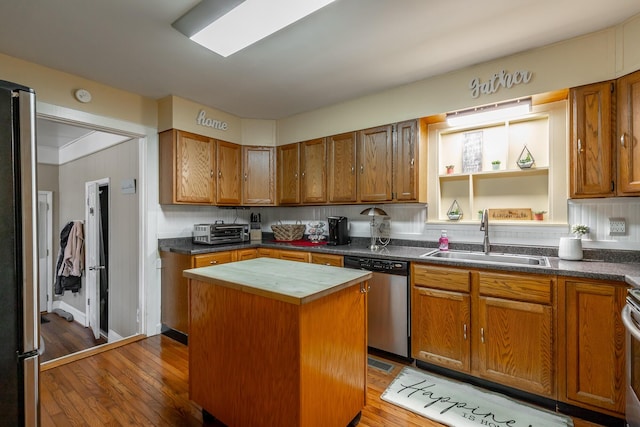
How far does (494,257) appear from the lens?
2594 mm

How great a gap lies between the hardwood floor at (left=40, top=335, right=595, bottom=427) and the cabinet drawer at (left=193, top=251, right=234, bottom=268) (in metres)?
0.84

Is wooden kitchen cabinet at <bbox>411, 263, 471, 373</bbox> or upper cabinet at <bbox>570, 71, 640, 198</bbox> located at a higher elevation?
upper cabinet at <bbox>570, 71, 640, 198</bbox>

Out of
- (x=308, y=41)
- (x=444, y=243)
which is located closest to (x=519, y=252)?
(x=444, y=243)

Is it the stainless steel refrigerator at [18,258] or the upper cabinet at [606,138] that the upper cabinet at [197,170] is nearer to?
the stainless steel refrigerator at [18,258]

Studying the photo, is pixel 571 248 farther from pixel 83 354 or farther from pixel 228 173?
pixel 83 354

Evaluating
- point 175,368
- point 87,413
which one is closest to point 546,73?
point 175,368

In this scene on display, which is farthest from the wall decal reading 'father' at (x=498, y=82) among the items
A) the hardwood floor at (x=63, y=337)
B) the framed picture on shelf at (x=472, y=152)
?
the hardwood floor at (x=63, y=337)

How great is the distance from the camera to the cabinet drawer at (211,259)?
2965 millimetres

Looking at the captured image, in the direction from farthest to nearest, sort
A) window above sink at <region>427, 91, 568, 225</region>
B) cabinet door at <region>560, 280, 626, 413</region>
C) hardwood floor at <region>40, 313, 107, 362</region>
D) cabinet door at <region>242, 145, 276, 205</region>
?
1. cabinet door at <region>242, 145, 276, 205</region>
2. hardwood floor at <region>40, 313, 107, 362</region>
3. window above sink at <region>427, 91, 568, 225</region>
4. cabinet door at <region>560, 280, 626, 413</region>

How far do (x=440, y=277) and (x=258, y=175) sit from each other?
8.40 ft

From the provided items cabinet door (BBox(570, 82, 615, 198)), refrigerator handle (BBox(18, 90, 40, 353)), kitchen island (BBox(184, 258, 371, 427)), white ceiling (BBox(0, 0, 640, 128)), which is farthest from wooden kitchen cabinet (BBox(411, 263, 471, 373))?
refrigerator handle (BBox(18, 90, 40, 353))

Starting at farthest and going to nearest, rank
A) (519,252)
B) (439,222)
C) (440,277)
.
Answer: (439,222), (519,252), (440,277)

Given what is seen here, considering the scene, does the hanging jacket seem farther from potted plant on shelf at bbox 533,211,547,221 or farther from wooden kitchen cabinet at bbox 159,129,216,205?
potted plant on shelf at bbox 533,211,547,221

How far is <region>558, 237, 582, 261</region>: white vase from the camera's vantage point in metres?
2.25
